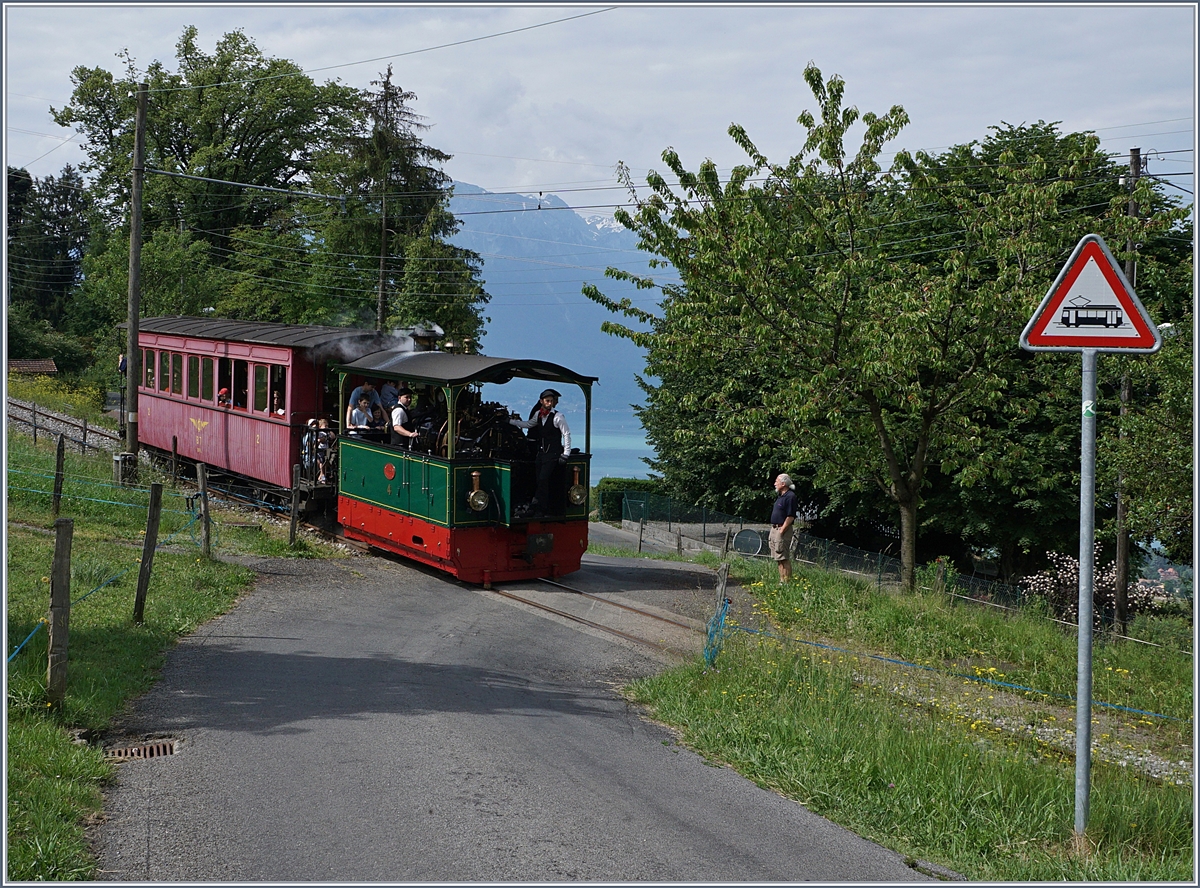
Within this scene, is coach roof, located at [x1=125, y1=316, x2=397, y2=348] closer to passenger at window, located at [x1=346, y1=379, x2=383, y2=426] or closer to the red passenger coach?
the red passenger coach

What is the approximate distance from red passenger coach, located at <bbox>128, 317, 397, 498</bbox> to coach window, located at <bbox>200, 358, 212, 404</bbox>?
20 mm

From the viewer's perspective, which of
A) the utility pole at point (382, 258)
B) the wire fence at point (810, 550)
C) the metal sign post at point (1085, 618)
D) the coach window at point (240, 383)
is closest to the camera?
the metal sign post at point (1085, 618)

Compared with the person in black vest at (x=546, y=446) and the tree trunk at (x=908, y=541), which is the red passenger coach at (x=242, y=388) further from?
the tree trunk at (x=908, y=541)

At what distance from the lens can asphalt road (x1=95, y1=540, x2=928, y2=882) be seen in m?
5.32

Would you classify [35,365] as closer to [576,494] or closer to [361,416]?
[361,416]

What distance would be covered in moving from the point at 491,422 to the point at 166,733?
8.01 meters

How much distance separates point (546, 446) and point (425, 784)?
851 centimetres

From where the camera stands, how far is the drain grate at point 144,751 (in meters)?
6.86

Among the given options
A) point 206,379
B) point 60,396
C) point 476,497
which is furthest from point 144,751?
point 60,396

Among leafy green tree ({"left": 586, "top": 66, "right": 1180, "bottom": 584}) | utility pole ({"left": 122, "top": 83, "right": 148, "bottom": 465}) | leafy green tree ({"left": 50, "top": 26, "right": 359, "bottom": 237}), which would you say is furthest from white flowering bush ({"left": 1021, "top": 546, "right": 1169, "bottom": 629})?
leafy green tree ({"left": 50, "top": 26, "right": 359, "bottom": 237})

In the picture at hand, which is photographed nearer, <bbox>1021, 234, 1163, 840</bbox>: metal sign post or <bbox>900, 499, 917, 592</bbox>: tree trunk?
<bbox>1021, 234, 1163, 840</bbox>: metal sign post

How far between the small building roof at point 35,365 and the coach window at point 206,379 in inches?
1430

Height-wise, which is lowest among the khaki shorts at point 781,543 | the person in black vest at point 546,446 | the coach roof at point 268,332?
the khaki shorts at point 781,543

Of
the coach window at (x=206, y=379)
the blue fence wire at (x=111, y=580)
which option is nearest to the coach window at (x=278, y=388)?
the blue fence wire at (x=111, y=580)
